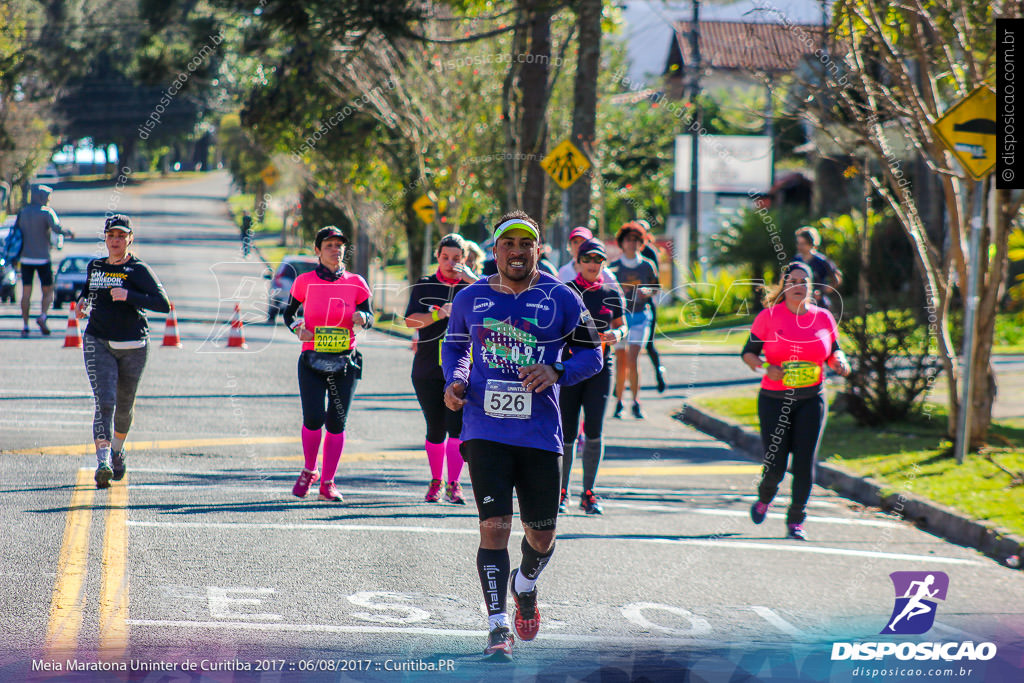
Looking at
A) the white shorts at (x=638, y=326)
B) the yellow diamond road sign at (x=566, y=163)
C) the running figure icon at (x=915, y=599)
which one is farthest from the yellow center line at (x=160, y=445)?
the yellow diamond road sign at (x=566, y=163)

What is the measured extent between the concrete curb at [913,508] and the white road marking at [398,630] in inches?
148

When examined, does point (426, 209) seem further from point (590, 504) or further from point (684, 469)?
point (590, 504)

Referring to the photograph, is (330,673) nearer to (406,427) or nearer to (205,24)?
(406,427)

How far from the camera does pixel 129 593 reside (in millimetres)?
6316

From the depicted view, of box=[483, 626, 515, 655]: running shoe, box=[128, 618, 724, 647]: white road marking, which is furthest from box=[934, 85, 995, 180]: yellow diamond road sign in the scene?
box=[483, 626, 515, 655]: running shoe

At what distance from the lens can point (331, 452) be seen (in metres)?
8.98

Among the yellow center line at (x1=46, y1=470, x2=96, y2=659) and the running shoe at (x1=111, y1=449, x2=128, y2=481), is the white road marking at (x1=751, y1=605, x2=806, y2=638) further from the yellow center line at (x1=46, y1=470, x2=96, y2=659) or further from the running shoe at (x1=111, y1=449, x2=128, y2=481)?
the running shoe at (x1=111, y1=449, x2=128, y2=481)

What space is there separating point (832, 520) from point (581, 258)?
9.78 ft

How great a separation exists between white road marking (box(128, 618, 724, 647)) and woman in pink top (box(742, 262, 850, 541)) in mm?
3122

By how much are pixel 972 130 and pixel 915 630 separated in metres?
5.70

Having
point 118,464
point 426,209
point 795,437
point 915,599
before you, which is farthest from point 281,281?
point 915,599

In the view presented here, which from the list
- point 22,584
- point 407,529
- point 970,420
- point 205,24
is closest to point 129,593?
point 22,584

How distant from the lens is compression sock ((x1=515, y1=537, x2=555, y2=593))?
5.69m

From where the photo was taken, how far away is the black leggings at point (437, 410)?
8867mm
